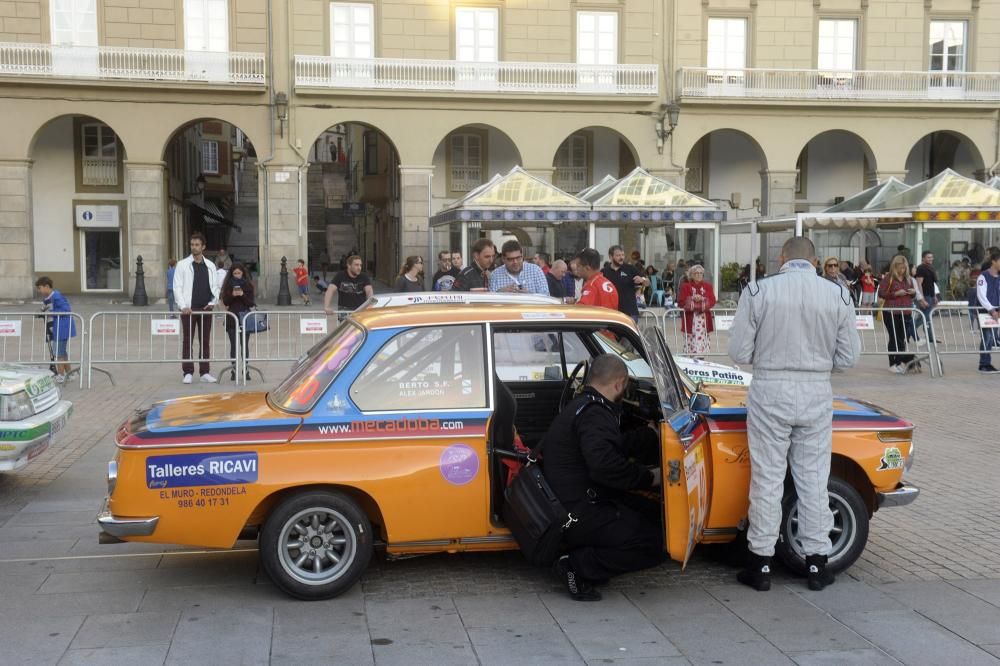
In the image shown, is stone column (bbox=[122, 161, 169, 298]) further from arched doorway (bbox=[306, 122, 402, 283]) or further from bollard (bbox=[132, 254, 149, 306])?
arched doorway (bbox=[306, 122, 402, 283])

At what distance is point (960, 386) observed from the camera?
14641 mm

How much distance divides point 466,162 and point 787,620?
30.5 m

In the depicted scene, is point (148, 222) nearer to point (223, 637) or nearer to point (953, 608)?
point (223, 637)

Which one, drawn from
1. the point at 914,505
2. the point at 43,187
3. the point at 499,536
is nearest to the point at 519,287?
the point at 914,505

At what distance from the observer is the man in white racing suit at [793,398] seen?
18.6 feet

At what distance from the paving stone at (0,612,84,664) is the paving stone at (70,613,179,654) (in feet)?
0.21

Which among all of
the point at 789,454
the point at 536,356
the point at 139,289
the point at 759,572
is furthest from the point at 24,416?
the point at 139,289

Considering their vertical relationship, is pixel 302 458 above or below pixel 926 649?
above

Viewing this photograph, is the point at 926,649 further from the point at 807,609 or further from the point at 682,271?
the point at 682,271

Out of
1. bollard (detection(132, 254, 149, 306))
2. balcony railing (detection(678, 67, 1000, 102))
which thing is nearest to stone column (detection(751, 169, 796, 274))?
balcony railing (detection(678, 67, 1000, 102))

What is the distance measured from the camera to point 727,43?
108 ft

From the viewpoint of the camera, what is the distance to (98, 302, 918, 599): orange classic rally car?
215 inches

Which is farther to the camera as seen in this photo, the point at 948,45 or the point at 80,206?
the point at 948,45

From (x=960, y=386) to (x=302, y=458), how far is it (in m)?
11.8
